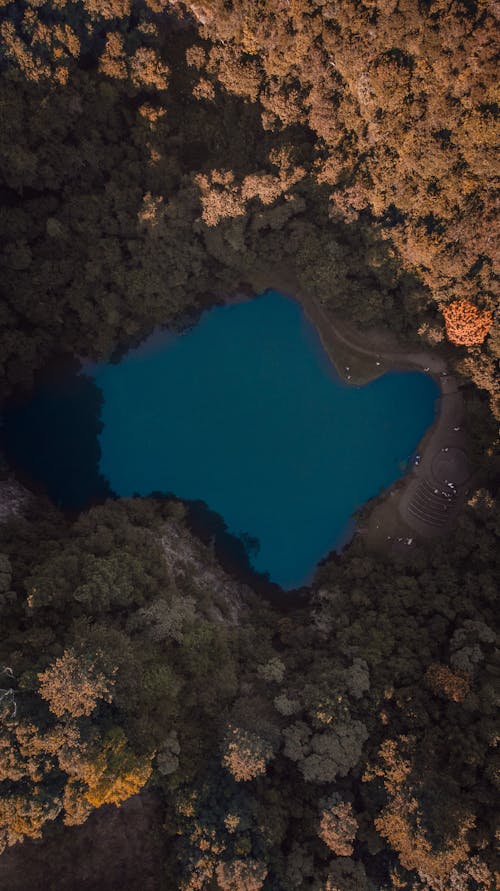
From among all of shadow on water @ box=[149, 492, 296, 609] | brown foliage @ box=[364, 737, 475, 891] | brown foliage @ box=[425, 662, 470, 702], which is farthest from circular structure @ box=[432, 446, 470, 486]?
brown foliage @ box=[364, 737, 475, 891]

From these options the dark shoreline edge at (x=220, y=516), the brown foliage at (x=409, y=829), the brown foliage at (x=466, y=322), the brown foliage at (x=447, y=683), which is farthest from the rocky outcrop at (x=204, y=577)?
the brown foliage at (x=466, y=322)

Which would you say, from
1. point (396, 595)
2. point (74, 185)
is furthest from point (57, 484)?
point (396, 595)

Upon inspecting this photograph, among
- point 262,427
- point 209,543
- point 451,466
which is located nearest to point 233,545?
point 209,543

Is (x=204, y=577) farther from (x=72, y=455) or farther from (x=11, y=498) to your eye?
(x=11, y=498)

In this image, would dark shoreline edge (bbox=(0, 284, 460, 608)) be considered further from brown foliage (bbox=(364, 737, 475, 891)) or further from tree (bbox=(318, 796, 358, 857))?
tree (bbox=(318, 796, 358, 857))

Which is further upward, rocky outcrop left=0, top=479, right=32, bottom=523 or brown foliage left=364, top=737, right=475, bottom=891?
brown foliage left=364, top=737, right=475, bottom=891

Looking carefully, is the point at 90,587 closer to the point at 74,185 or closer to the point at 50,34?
the point at 74,185
